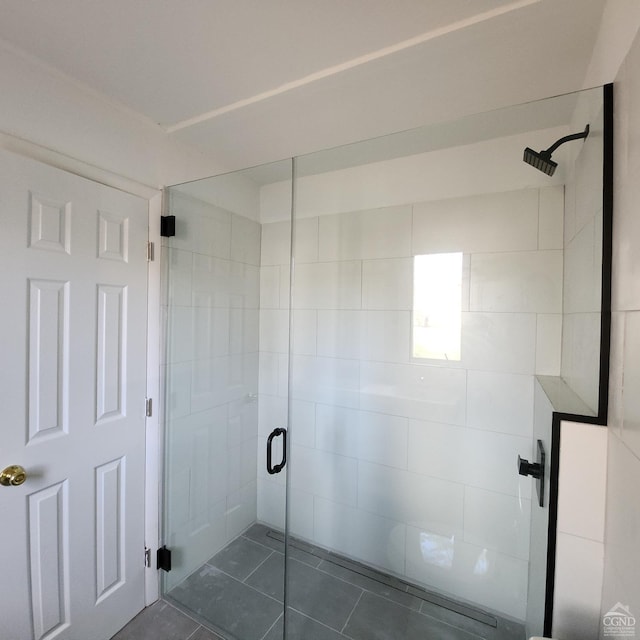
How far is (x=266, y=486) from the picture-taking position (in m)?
2.06

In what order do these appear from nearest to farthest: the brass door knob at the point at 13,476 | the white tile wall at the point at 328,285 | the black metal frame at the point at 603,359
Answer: the black metal frame at the point at 603,359
the brass door knob at the point at 13,476
the white tile wall at the point at 328,285

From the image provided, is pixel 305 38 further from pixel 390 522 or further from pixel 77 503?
pixel 390 522

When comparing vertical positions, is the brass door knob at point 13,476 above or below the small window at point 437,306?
below

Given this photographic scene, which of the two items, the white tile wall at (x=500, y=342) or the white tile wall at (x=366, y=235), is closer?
the white tile wall at (x=500, y=342)

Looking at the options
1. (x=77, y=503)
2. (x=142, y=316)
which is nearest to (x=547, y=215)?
(x=142, y=316)

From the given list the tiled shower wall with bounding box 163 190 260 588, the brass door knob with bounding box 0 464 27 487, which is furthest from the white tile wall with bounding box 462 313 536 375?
the brass door knob with bounding box 0 464 27 487

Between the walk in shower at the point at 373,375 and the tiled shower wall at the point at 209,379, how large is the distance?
0.01 m

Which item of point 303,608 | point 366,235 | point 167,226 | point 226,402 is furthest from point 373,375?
point 167,226

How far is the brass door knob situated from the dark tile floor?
0.93 m

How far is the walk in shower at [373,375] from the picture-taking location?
1.43 meters

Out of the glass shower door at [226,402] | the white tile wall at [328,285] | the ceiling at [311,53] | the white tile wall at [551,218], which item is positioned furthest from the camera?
the white tile wall at [328,285]

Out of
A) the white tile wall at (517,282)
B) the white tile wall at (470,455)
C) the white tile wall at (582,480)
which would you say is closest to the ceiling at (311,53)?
the white tile wall at (517,282)

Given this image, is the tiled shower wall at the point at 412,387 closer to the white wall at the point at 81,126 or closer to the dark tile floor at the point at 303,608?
the dark tile floor at the point at 303,608

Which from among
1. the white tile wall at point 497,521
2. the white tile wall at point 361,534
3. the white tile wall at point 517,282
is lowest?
the white tile wall at point 361,534
